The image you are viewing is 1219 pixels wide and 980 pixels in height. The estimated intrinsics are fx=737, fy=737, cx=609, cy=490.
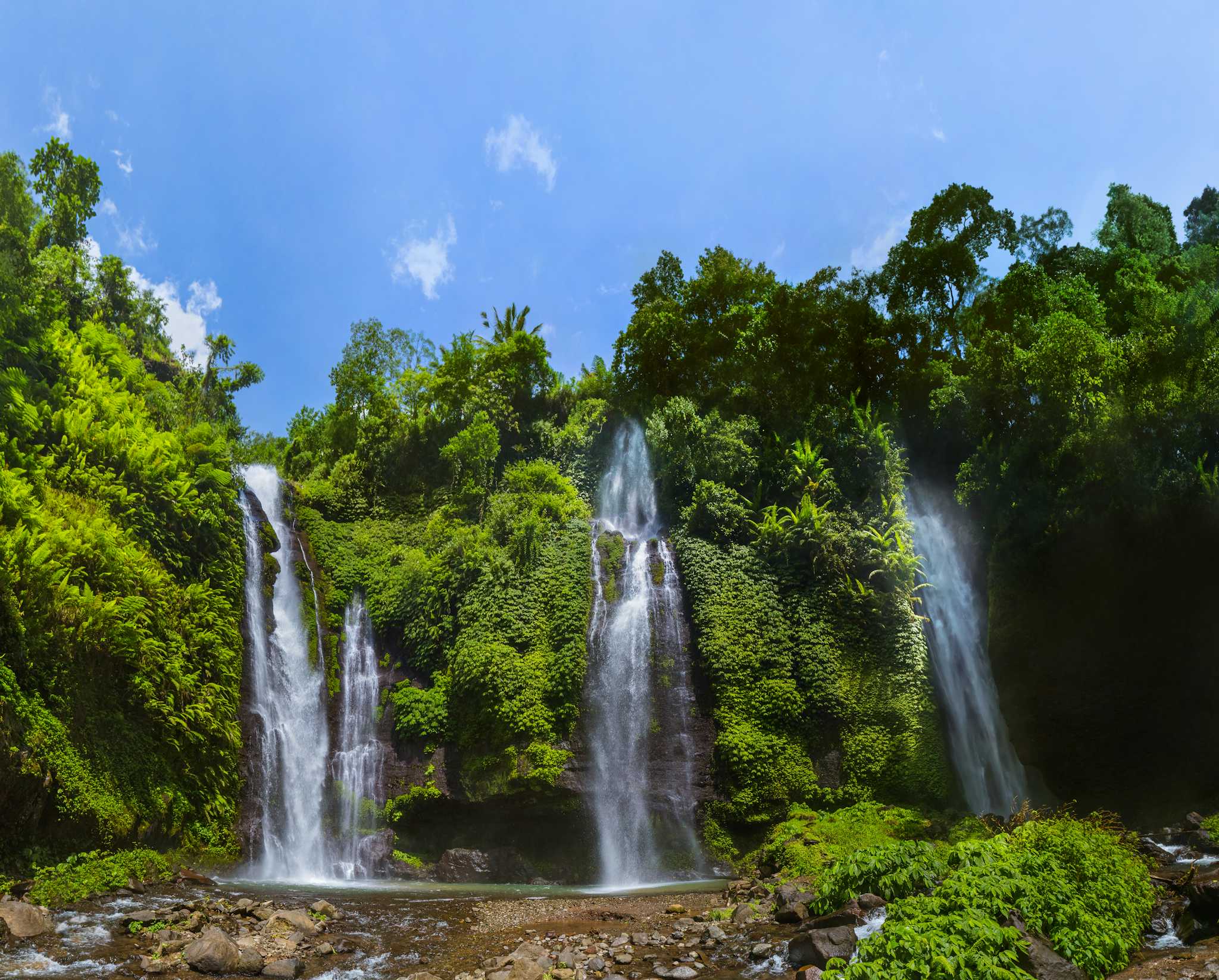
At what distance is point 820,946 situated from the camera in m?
7.02

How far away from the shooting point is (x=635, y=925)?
362 inches

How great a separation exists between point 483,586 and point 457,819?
5336mm

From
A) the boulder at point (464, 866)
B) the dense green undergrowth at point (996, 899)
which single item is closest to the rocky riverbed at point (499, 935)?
the dense green undergrowth at point (996, 899)

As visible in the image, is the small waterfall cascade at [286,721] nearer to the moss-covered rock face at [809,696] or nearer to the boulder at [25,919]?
the boulder at [25,919]

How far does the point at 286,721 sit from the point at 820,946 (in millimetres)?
12438

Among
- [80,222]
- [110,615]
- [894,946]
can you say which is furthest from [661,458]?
[80,222]

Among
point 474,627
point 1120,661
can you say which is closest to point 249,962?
point 474,627

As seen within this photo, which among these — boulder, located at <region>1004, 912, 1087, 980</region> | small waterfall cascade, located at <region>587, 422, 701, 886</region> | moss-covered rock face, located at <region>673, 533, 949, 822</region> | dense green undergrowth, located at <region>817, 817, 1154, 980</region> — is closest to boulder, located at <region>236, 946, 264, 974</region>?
dense green undergrowth, located at <region>817, 817, 1154, 980</region>

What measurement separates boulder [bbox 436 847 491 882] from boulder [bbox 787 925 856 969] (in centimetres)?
857

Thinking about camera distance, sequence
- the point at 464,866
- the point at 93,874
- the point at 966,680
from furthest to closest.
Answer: the point at 966,680
the point at 464,866
the point at 93,874

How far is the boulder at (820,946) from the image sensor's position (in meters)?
6.97

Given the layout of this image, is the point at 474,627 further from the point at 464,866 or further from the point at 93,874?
the point at 93,874

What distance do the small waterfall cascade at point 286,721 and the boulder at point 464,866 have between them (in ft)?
7.16

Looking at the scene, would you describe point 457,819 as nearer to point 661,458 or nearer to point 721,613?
point 721,613
